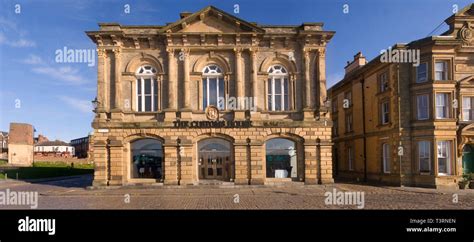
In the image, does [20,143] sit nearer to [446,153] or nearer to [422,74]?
[422,74]

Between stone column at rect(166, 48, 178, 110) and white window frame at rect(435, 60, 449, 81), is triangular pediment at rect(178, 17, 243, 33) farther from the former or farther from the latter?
white window frame at rect(435, 60, 449, 81)

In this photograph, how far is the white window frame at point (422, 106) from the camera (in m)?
22.4

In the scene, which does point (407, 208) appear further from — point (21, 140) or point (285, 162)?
point (21, 140)

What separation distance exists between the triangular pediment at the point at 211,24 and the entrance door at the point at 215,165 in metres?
8.82

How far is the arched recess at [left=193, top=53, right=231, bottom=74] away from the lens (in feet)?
76.0

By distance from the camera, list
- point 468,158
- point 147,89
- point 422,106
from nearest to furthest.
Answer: point 422,106
point 468,158
point 147,89

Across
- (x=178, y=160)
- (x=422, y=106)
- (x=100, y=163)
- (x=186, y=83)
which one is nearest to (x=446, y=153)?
(x=422, y=106)

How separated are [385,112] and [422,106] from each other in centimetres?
284

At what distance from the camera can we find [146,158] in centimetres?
2308

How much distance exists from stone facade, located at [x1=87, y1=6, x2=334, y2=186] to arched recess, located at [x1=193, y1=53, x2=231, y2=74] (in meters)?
0.07

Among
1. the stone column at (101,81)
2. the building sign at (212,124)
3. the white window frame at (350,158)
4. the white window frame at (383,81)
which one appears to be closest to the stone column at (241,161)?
the building sign at (212,124)

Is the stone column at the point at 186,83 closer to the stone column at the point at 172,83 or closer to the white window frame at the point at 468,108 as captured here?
the stone column at the point at 172,83
